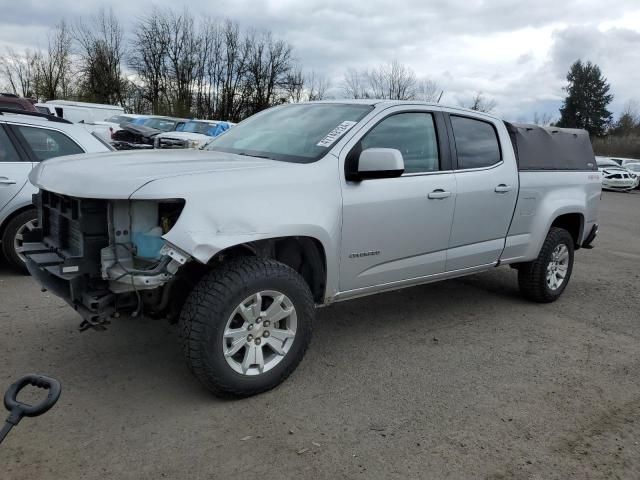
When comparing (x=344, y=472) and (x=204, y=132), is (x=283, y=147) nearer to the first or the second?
(x=344, y=472)

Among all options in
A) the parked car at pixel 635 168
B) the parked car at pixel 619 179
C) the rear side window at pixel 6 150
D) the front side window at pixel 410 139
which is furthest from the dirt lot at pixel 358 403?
the parked car at pixel 635 168

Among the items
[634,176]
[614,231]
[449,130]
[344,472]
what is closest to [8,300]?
[344,472]

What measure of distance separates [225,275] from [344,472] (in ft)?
3.98

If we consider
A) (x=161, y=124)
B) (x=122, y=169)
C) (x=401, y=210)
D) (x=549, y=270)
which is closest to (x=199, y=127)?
(x=161, y=124)

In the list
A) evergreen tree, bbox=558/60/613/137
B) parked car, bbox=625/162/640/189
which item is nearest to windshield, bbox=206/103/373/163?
parked car, bbox=625/162/640/189

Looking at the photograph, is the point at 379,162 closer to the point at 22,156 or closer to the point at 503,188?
the point at 503,188

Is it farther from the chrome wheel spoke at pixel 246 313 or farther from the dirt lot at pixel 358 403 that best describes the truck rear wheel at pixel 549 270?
the chrome wheel spoke at pixel 246 313

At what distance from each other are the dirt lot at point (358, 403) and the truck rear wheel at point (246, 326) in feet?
0.61

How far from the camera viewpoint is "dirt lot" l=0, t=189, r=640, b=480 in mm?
2758


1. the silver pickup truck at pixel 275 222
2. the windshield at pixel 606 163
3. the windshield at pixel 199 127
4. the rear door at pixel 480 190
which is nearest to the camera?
the silver pickup truck at pixel 275 222

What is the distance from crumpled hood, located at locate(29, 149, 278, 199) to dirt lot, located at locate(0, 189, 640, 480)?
126cm

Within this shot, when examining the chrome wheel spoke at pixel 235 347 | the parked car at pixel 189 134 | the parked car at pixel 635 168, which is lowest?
the parked car at pixel 635 168

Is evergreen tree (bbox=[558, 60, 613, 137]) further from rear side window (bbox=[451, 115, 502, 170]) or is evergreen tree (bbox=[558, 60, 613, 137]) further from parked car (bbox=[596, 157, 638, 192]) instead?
rear side window (bbox=[451, 115, 502, 170])

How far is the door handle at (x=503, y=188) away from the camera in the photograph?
472 centimetres
